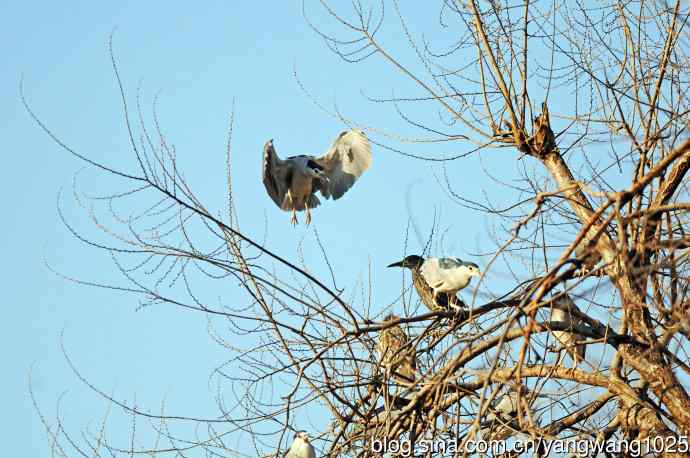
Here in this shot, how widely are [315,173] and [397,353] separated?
511 centimetres

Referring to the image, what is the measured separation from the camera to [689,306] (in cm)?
388

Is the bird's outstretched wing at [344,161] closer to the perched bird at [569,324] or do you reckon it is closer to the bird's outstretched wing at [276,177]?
the bird's outstretched wing at [276,177]

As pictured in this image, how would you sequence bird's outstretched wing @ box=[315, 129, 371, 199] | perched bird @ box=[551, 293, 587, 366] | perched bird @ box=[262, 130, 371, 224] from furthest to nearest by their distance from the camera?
1. bird's outstretched wing @ box=[315, 129, 371, 199]
2. perched bird @ box=[262, 130, 371, 224]
3. perched bird @ box=[551, 293, 587, 366]

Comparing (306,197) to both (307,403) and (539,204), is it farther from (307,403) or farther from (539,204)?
(539,204)

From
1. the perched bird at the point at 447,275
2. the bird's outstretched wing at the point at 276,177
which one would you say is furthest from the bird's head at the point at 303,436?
the bird's outstretched wing at the point at 276,177

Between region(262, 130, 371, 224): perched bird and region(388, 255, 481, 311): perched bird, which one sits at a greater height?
region(262, 130, 371, 224): perched bird

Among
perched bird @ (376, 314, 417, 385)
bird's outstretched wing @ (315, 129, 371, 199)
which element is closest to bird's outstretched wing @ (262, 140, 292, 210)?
bird's outstretched wing @ (315, 129, 371, 199)

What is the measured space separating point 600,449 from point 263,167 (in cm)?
552

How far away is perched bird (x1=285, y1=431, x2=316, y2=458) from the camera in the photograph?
5.93 m

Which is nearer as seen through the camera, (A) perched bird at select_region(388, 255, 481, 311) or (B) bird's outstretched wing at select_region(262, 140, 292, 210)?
(A) perched bird at select_region(388, 255, 481, 311)

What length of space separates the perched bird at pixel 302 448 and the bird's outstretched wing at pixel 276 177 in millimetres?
3812

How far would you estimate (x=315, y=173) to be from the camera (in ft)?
31.7

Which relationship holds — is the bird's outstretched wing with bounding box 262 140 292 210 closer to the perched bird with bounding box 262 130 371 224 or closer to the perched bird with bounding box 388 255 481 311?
the perched bird with bounding box 262 130 371 224

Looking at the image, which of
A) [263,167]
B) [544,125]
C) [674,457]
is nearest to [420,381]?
[674,457]
